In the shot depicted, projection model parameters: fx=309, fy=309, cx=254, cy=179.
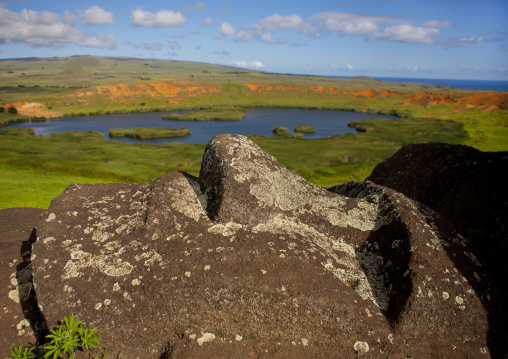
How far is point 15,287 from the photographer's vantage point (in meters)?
7.70

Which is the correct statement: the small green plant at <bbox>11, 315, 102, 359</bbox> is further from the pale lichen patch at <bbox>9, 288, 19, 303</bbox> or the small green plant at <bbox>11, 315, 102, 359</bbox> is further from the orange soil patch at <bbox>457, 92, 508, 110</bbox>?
the orange soil patch at <bbox>457, 92, 508, 110</bbox>

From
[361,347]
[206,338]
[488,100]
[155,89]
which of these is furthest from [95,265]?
[155,89]

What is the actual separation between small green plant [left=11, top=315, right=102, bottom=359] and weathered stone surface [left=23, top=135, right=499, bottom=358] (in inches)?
13.7

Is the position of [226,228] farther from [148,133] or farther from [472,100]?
[472,100]

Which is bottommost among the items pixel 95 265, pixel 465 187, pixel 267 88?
pixel 95 265

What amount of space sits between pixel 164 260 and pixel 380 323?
5.04m

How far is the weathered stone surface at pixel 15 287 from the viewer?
681cm

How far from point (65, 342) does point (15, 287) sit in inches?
115

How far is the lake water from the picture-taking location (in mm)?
81375

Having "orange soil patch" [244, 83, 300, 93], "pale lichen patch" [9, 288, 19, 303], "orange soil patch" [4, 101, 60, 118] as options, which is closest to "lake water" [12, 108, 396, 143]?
"orange soil patch" [4, 101, 60, 118]

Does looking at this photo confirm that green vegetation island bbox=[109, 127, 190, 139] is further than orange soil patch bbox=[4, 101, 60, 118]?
No

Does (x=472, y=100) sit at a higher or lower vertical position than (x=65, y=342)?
higher

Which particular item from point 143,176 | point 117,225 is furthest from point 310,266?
point 143,176

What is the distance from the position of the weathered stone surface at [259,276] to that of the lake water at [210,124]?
6308 cm
